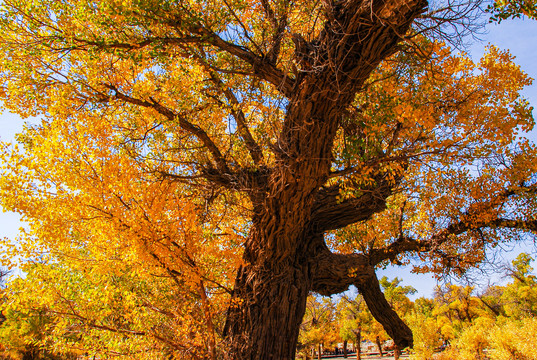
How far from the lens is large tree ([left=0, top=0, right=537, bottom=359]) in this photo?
12.0 feet

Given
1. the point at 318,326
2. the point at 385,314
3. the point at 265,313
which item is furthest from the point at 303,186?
the point at 318,326

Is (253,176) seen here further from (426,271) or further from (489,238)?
(489,238)

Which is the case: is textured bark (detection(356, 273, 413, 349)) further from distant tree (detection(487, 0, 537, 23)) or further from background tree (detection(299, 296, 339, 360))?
background tree (detection(299, 296, 339, 360))

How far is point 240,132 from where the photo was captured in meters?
5.38

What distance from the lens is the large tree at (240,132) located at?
366 cm

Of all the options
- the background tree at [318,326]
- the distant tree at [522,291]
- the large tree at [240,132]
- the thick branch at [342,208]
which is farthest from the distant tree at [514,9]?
the distant tree at [522,291]

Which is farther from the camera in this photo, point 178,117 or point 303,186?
point 178,117

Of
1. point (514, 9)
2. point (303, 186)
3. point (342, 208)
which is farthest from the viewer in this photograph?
point (342, 208)

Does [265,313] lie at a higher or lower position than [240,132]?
lower

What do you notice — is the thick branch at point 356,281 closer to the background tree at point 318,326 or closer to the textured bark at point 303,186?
the textured bark at point 303,186

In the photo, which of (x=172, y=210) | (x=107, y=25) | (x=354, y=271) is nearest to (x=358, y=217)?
(x=354, y=271)

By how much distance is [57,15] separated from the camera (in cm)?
416

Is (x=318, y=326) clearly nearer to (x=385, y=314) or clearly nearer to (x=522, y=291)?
(x=522, y=291)

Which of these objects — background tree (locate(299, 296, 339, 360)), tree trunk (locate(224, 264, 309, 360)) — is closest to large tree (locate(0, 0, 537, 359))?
tree trunk (locate(224, 264, 309, 360))
